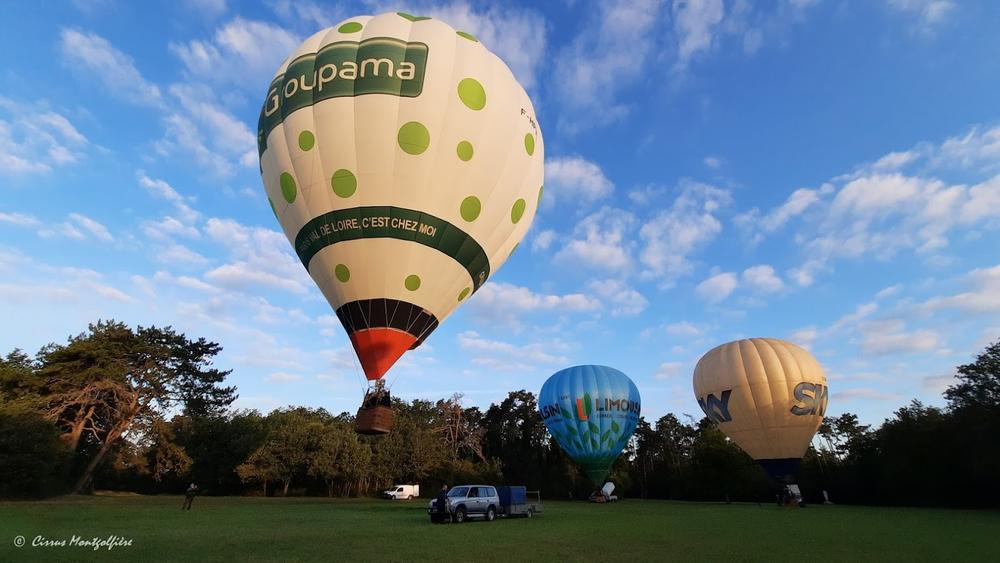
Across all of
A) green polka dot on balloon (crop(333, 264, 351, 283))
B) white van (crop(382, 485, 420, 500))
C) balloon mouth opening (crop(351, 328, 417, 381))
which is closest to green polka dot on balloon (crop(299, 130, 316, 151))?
green polka dot on balloon (crop(333, 264, 351, 283))

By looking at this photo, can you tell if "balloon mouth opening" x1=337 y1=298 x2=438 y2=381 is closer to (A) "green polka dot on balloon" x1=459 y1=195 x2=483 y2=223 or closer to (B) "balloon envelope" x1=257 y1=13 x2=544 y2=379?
(B) "balloon envelope" x1=257 y1=13 x2=544 y2=379

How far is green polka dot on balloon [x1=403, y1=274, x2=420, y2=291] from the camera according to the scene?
1206 cm

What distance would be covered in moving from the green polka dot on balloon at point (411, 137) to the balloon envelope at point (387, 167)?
0.02 metres

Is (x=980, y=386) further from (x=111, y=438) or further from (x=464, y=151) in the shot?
(x=111, y=438)

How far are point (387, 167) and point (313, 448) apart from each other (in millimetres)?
39660

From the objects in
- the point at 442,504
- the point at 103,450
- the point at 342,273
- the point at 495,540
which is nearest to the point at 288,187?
the point at 342,273

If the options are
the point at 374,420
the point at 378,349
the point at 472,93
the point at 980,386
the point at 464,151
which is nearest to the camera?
Result: the point at 374,420

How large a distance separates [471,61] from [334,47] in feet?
10.4

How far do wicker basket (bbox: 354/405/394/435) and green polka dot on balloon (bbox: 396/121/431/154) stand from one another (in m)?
5.67

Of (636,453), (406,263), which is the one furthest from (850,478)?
(406,263)

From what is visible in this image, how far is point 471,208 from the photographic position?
41.4 feet

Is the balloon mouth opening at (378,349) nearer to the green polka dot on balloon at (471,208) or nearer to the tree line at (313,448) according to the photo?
the green polka dot on balloon at (471,208)

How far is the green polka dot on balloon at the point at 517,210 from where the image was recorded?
1378 centimetres

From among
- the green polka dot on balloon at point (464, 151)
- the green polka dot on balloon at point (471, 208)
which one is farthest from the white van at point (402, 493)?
the green polka dot on balloon at point (464, 151)
